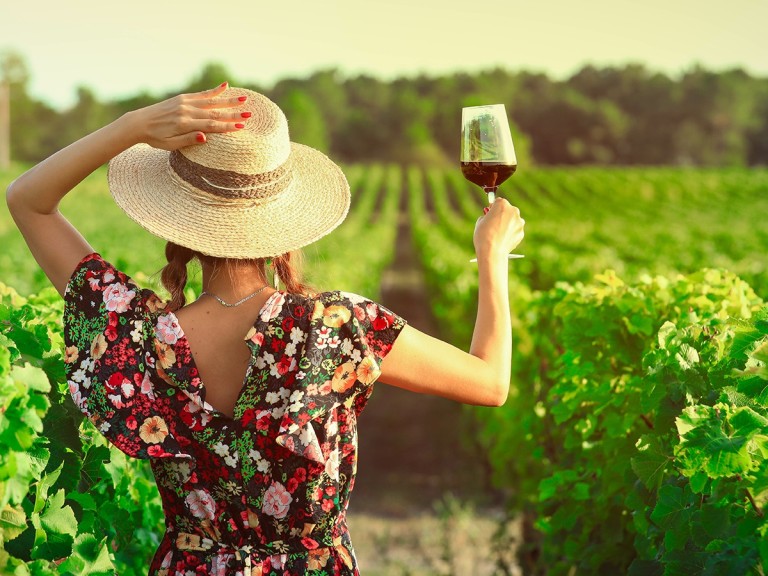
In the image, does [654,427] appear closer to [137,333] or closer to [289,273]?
[289,273]

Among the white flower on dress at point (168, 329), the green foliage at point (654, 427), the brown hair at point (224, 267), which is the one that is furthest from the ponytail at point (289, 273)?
the green foliage at point (654, 427)

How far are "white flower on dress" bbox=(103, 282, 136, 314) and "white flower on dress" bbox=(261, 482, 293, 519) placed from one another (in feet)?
1.70

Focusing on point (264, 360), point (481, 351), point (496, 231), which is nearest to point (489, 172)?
point (496, 231)

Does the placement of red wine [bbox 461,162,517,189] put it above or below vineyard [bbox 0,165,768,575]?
above

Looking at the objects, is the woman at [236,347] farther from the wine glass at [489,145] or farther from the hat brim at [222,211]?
the wine glass at [489,145]

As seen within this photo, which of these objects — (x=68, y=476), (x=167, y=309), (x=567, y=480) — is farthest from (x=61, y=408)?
(x=567, y=480)

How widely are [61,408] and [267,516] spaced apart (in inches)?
24.1

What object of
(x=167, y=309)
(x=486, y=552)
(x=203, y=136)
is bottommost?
(x=486, y=552)

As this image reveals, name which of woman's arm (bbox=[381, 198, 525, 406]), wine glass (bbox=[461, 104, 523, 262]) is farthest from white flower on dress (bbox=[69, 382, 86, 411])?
wine glass (bbox=[461, 104, 523, 262])

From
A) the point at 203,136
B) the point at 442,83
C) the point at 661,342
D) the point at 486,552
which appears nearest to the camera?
the point at 203,136

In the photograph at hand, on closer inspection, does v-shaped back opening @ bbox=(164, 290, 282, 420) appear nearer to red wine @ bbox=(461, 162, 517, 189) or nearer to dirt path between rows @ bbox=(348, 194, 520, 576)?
red wine @ bbox=(461, 162, 517, 189)

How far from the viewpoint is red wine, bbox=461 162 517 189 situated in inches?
93.6

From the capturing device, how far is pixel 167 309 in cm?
200

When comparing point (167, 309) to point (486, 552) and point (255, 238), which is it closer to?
point (255, 238)
